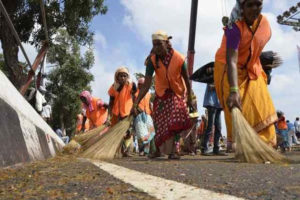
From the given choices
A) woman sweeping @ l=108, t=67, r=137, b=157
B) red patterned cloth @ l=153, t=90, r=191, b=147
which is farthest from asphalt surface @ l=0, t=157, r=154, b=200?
woman sweeping @ l=108, t=67, r=137, b=157

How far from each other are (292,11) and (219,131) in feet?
64.8

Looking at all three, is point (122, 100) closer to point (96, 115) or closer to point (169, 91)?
point (96, 115)

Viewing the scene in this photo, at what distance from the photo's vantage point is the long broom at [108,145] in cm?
488

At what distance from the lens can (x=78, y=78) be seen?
31516mm

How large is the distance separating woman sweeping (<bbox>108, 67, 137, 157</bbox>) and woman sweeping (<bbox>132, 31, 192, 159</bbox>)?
2.59 metres

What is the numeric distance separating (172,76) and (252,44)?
153 cm

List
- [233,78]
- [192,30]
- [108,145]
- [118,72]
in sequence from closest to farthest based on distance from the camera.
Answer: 1. [233,78]
2. [108,145]
3. [118,72]
4. [192,30]

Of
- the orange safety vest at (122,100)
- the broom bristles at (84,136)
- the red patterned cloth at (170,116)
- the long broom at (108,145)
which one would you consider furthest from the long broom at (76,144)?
the orange safety vest at (122,100)

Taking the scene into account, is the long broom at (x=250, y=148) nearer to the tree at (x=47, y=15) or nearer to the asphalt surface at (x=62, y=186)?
the asphalt surface at (x=62, y=186)

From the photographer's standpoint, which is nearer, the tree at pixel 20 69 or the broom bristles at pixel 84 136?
the broom bristles at pixel 84 136

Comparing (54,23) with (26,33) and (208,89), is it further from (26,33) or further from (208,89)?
(208,89)

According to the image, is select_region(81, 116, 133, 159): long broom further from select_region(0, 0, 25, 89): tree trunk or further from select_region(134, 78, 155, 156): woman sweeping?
select_region(0, 0, 25, 89): tree trunk

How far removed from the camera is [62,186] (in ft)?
7.28

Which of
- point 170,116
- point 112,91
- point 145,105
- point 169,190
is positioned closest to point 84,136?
point 170,116
